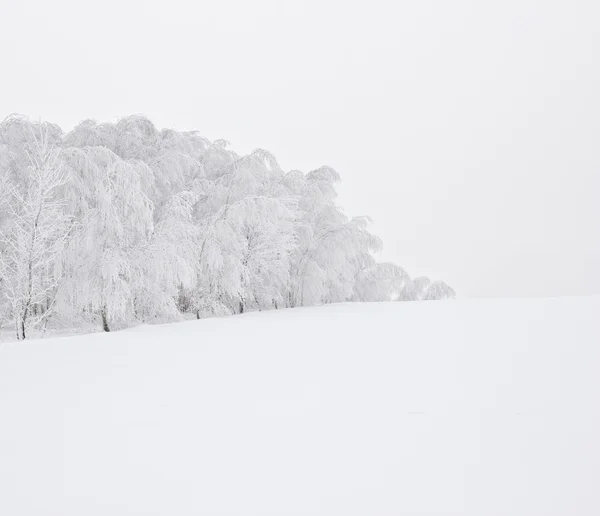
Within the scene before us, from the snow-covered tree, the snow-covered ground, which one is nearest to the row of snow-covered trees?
the snow-covered tree

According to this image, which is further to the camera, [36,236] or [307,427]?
[36,236]

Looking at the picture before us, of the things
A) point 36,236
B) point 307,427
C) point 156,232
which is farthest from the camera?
point 156,232

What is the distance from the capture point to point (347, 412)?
3.38 meters

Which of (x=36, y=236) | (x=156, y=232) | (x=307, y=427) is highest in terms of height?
(x=156, y=232)

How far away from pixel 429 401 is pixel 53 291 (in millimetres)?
9091

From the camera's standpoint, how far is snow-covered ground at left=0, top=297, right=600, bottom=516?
2293 millimetres

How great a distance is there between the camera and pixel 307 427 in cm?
310

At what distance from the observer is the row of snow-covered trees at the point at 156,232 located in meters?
8.46

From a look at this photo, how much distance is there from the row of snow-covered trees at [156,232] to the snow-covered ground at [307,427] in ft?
10.0

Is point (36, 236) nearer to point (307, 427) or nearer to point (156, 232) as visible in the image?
point (156, 232)

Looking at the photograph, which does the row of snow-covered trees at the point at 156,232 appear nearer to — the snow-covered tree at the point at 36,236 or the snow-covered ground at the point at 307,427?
the snow-covered tree at the point at 36,236

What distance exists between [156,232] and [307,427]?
7.06 metres

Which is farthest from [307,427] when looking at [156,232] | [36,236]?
[36,236]

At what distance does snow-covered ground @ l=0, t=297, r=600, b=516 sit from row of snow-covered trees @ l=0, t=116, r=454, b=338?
10.0 feet
